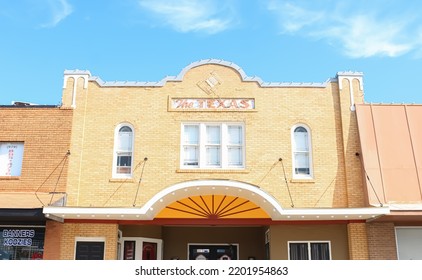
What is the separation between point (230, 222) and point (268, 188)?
63.7 inches

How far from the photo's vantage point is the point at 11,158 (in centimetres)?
1608

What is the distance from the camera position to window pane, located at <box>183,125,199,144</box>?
53.4 feet

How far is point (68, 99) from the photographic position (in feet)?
54.1

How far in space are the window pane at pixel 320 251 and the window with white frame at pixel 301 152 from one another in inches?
85.8

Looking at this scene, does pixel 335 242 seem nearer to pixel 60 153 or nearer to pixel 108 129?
pixel 108 129

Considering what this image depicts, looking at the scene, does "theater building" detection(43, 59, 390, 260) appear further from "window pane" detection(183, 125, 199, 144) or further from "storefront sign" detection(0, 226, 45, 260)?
"storefront sign" detection(0, 226, 45, 260)

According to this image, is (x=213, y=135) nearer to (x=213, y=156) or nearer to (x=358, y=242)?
(x=213, y=156)

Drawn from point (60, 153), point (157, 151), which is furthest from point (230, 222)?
point (60, 153)

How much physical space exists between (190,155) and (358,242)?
588 cm

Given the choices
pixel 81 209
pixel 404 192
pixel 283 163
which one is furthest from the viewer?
pixel 283 163

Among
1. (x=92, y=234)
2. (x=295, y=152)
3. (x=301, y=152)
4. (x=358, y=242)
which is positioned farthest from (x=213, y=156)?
(x=358, y=242)

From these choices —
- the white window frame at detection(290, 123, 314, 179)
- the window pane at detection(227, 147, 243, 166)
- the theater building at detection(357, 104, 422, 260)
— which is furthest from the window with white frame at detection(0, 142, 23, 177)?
the theater building at detection(357, 104, 422, 260)

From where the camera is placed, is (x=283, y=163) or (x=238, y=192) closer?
(x=238, y=192)

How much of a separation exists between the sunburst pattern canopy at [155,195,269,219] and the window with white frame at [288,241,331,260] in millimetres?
1440
